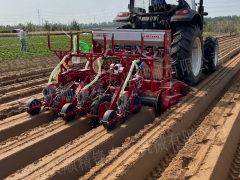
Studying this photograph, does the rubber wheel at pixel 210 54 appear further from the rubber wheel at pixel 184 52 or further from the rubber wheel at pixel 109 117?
the rubber wheel at pixel 109 117

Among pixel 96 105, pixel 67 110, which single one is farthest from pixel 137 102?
pixel 67 110

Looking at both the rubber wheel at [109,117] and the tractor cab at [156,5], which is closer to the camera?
the rubber wheel at [109,117]

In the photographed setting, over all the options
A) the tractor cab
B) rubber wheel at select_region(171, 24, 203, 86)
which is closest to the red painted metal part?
rubber wheel at select_region(171, 24, 203, 86)

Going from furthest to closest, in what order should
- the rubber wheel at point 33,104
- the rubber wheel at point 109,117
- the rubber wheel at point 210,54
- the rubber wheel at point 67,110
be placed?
the rubber wheel at point 210,54 → the rubber wheel at point 33,104 → the rubber wheel at point 67,110 → the rubber wheel at point 109,117

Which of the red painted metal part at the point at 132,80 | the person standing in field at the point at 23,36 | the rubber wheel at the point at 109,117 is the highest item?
the person standing in field at the point at 23,36

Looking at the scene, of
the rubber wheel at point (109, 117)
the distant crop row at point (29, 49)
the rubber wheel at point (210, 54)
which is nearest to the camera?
the rubber wheel at point (109, 117)

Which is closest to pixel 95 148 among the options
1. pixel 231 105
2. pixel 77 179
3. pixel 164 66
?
pixel 77 179

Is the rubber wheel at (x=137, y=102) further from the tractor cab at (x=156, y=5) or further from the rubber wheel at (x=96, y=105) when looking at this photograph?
the tractor cab at (x=156, y=5)

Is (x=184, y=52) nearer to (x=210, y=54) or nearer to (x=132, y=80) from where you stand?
(x=132, y=80)

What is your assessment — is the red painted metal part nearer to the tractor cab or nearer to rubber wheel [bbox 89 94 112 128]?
rubber wheel [bbox 89 94 112 128]

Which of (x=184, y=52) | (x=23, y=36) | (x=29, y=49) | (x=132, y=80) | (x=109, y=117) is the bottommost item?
(x=109, y=117)

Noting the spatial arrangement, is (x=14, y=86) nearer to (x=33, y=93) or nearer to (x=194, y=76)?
(x=33, y=93)

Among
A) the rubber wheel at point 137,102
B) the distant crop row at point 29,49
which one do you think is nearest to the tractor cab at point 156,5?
the rubber wheel at point 137,102

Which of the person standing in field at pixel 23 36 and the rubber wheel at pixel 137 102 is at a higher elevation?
the person standing in field at pixel 23 36
